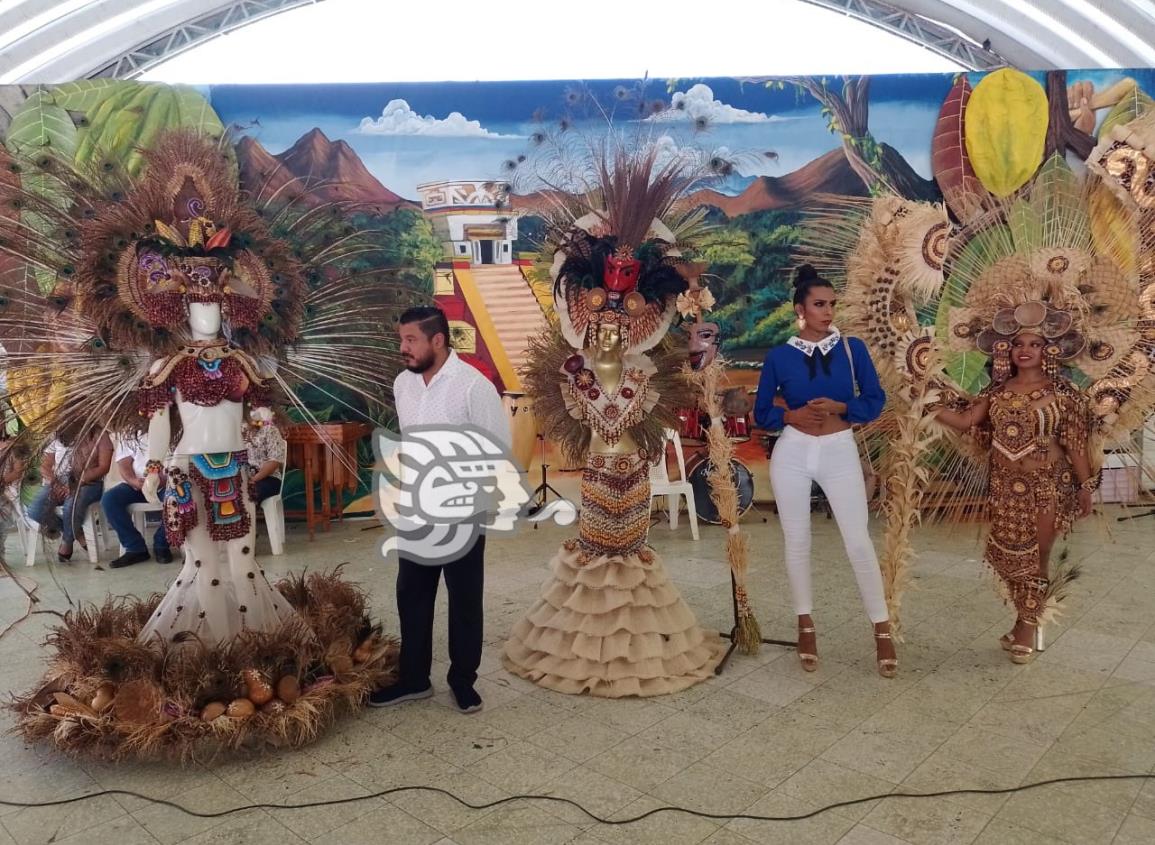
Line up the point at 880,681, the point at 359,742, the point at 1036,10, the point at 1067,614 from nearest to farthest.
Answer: the point at 359,742 < the point at 880,681 < the point at 1067,614 < the point at 1036,10

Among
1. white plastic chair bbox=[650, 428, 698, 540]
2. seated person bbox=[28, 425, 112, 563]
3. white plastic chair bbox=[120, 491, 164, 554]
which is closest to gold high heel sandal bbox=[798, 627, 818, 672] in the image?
white plastic chair bbox=[650, 428, 698, 540]

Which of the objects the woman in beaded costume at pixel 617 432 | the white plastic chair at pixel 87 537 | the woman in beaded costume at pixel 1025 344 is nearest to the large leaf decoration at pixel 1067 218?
the woman in beaded costume at pixel 1025 344

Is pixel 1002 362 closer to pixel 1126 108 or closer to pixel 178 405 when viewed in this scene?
pixel 178 405

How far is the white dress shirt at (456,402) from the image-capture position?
10.2ft

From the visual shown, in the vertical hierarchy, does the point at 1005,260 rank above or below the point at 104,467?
above

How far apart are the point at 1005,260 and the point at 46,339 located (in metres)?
4.19

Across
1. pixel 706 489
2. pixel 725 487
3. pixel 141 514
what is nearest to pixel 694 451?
pixel 706 489

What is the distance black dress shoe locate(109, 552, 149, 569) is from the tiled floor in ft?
5.73

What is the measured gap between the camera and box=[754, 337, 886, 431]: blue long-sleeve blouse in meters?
3.44

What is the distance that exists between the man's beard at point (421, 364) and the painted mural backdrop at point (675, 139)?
3.91 meters

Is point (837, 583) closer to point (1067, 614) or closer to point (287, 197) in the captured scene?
point (1067, 614)

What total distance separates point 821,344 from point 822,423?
36 cm

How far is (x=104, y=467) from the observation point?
4.66 meters

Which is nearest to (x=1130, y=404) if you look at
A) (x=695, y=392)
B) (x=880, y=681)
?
(x=880, y=681)
